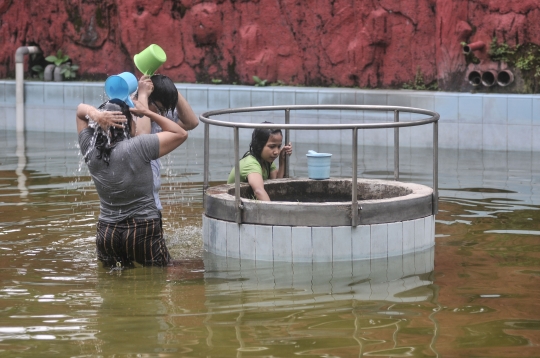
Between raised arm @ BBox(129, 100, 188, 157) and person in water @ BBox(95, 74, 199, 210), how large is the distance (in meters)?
0.20

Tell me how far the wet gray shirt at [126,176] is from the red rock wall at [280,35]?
895 centimetres

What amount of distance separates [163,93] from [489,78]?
833 centimetres

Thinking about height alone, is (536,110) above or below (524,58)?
below

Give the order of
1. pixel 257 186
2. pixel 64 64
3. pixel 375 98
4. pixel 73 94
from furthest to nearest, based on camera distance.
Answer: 1. pixel 64 64
2. pixel 73 94
3. pixel 375 98
4. pixel 257 186

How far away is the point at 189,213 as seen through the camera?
961 centimetres

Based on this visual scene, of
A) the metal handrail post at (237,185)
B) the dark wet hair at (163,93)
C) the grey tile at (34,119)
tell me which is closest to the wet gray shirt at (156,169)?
the dark wet hair at (163,93)

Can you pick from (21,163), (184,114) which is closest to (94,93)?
(21,163)

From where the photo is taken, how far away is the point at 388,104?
559 inches

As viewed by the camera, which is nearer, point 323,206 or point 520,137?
point 323,206

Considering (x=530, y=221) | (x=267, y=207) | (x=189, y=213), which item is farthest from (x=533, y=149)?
(x=267, y=207)

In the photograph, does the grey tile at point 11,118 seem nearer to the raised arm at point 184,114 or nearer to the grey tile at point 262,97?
the grey tile at point 262,97

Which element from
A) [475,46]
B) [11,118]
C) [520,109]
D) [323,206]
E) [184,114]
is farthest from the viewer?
[11,118]

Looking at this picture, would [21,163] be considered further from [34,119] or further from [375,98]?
[375,98]

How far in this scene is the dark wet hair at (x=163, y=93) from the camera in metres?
6.99
